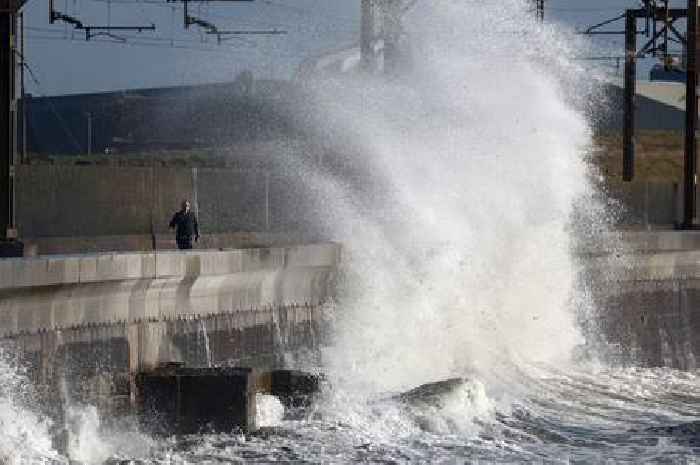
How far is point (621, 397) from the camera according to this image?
23.3 m

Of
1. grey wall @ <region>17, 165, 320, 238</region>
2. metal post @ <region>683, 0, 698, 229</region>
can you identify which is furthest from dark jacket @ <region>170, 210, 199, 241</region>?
metal post @ <region>683, 0, 698, 229</region>

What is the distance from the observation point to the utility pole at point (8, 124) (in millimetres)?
18609

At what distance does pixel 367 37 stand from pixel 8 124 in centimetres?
1502

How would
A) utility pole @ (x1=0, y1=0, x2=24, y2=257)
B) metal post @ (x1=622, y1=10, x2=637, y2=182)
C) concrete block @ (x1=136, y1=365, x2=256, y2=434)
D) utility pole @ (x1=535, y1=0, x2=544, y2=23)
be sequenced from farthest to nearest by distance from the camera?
metal post @ (x1=622, y1=10, x2=637, y2=182)
utility pole @ (x1=535, y1=0, x2=544, y2=23)
utility pole @ (x1=0, y1=0, x2=24, y2=257)
concrete block @ (x1=136, y1=365, x2=256, y2=434)

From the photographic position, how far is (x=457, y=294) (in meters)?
24.6

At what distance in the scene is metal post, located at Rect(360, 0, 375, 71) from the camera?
1296 inches

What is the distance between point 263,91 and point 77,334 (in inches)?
1881

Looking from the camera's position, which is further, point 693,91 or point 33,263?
point 693,91

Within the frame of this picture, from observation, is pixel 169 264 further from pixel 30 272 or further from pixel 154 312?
pixel 30 272

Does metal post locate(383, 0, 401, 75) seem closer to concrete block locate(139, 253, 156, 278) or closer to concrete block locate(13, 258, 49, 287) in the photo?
concrete block locate(139, 253, 156, 278)

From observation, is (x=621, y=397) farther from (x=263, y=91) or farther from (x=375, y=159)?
(x=263, y=91)

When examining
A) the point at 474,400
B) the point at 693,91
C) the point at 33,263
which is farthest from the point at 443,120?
the point at 33,263

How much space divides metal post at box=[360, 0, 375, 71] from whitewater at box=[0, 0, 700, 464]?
430 mm

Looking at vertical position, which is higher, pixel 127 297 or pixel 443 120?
pixel 443 120
